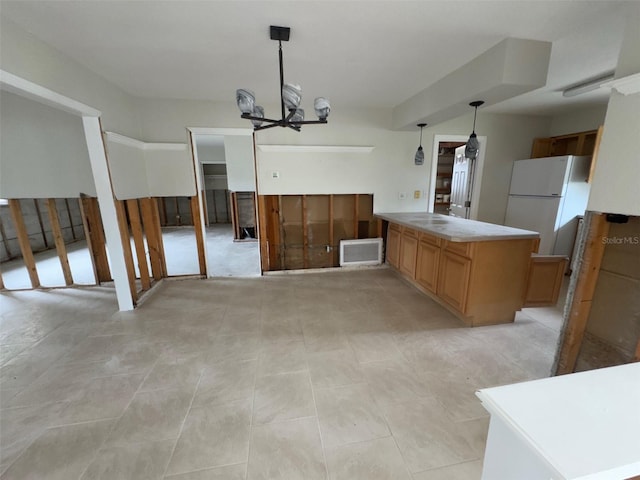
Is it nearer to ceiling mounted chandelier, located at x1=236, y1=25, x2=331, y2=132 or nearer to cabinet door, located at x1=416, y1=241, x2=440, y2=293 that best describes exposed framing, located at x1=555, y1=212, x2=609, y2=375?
cabinet door, located at x1=416, y1=241, x2=440, y2=293

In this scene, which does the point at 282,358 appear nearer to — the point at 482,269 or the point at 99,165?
the point at 482,269

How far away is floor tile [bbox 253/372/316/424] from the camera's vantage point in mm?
1700

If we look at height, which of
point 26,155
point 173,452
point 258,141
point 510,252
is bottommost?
point 173,452

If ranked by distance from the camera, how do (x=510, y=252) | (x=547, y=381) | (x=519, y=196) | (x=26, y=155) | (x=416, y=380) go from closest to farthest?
(x=547, y=381)
(x=416, y=380)
(x=510, y=252)
(x=26, y=155)
(x=519, y=196)

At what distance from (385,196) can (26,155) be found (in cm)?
485

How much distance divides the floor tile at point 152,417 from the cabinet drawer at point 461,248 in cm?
268

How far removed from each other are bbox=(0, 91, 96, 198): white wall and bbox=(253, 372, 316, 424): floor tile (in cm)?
367

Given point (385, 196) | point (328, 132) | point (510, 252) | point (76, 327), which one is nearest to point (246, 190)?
point (328, 132)

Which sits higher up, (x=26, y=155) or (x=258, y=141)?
(x=258, y=141)

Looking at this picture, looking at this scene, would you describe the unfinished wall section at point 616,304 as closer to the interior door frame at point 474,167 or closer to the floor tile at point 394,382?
the floor tile at point 394,382

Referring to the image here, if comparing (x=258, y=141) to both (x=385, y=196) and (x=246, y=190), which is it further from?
(x=246, y=190)

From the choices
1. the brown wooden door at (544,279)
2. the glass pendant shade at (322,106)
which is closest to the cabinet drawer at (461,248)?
the brown wooden door at (544,279)

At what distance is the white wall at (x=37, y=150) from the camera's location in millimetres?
3103

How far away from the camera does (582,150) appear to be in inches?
159
